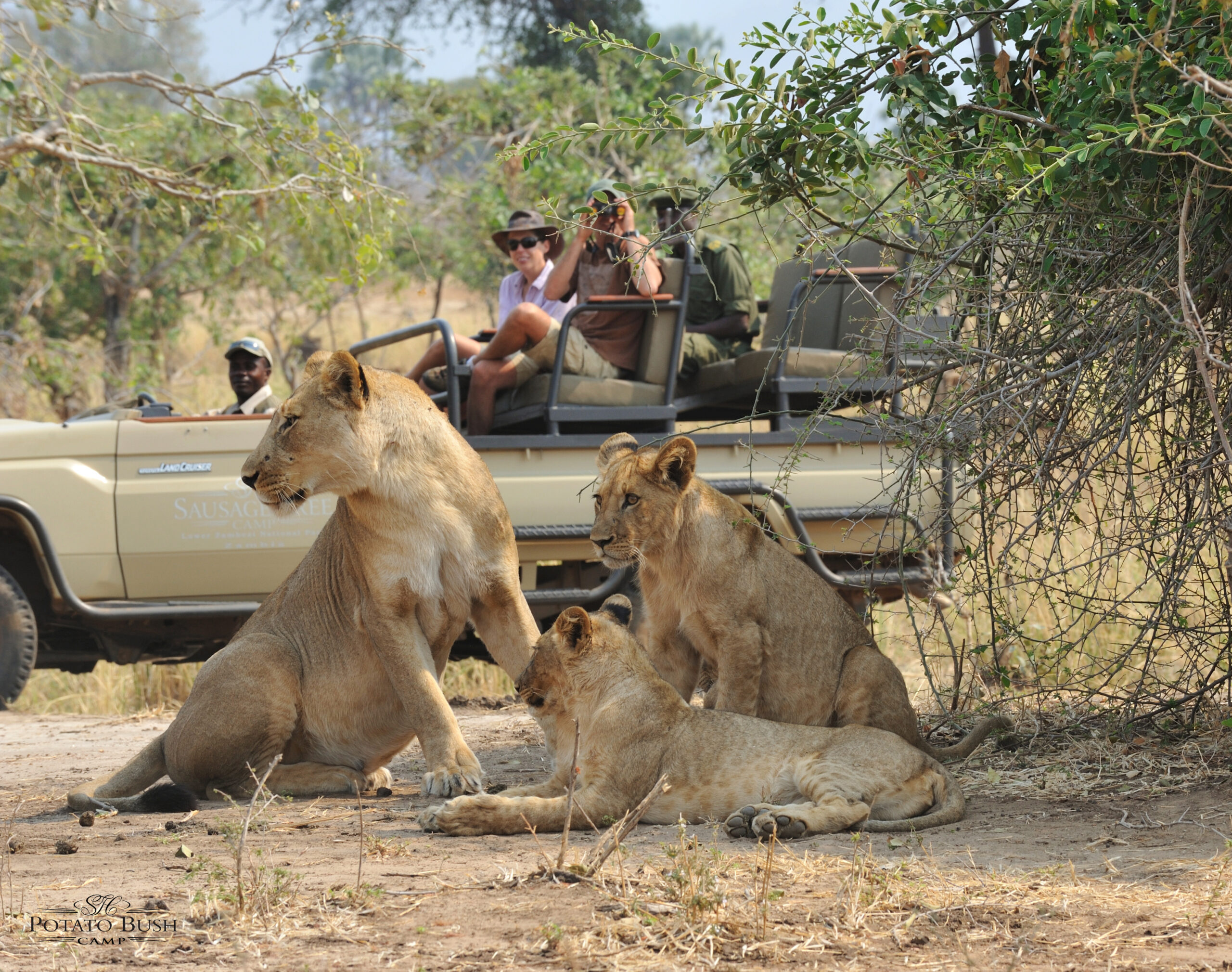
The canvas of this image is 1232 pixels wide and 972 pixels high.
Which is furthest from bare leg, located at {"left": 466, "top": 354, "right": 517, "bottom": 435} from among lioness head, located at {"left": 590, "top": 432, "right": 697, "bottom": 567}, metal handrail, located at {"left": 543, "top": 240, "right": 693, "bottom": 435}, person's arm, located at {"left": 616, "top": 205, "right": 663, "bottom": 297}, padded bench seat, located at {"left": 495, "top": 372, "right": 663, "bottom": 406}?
lioness head, located at {"left": 590, "top": 432, "right": 697, "bottom": 567}

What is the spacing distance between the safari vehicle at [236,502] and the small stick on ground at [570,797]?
2611 mm

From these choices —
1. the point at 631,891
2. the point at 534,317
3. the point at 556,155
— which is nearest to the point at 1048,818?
the point at 631,891

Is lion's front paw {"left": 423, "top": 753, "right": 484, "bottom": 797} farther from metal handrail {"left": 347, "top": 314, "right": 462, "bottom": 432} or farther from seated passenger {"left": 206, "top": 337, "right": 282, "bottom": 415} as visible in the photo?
seated passenger {"left": 206, "top": 337, "right": 282, "bottom": 415}

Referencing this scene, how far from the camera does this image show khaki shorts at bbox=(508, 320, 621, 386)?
21.7 ft

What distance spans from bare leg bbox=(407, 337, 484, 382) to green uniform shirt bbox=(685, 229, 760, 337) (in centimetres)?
A: 121

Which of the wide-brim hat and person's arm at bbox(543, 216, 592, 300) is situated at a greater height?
the wide-brim hat

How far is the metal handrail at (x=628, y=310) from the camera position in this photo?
6445mm

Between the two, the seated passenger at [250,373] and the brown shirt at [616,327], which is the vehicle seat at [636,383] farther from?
the seated passenger at [250,373]

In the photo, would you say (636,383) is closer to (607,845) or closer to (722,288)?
(722,288)

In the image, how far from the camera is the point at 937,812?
3797 millimetres

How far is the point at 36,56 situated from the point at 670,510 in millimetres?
6055

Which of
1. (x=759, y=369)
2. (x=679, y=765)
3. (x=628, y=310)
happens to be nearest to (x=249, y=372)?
(x=628, y=310)

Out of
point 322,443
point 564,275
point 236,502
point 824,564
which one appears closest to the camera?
point 322,443

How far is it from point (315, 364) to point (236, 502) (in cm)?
203
